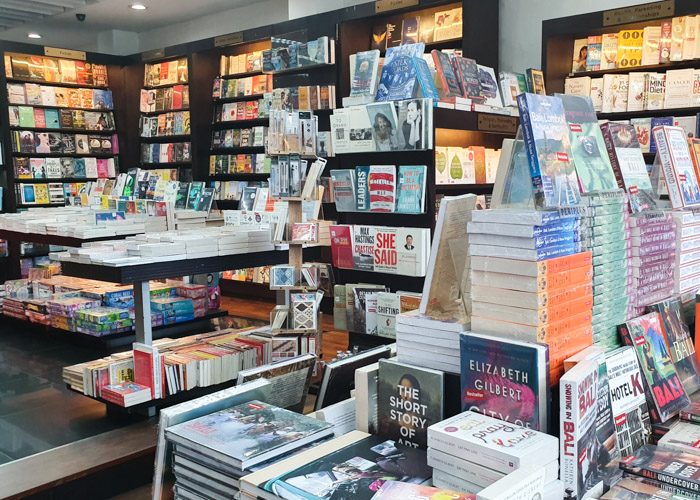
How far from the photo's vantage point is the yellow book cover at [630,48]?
5.30 metres

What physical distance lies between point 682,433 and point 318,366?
8.18 ft

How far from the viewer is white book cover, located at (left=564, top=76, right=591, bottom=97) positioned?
5562 millimetres

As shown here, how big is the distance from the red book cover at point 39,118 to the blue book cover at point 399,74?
647 centimetres

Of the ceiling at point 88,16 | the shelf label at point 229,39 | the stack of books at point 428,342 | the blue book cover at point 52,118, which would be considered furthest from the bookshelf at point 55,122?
the stack of books at point 428,342

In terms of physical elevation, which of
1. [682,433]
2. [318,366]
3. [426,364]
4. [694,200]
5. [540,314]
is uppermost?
[694,200]

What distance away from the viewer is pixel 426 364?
181 centimetres

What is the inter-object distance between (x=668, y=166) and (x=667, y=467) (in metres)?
1.33

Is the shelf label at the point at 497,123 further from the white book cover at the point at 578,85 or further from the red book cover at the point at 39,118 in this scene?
the red book cover at the point at 39,118

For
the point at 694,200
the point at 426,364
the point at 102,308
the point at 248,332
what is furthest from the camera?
the point at 102,308

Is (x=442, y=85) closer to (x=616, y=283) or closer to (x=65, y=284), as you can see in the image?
(x=616, y=283)

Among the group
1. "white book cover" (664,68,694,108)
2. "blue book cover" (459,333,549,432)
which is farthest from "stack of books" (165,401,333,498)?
"white book cover" (664,68,694,108)

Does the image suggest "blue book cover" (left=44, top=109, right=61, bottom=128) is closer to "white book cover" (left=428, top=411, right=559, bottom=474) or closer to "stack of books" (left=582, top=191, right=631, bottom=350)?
"stack of books" (left=582, top=191, right=631, bottom=350)

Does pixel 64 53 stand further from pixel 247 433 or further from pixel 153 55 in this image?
pixel 247 433

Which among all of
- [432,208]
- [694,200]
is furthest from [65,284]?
[694,200]
